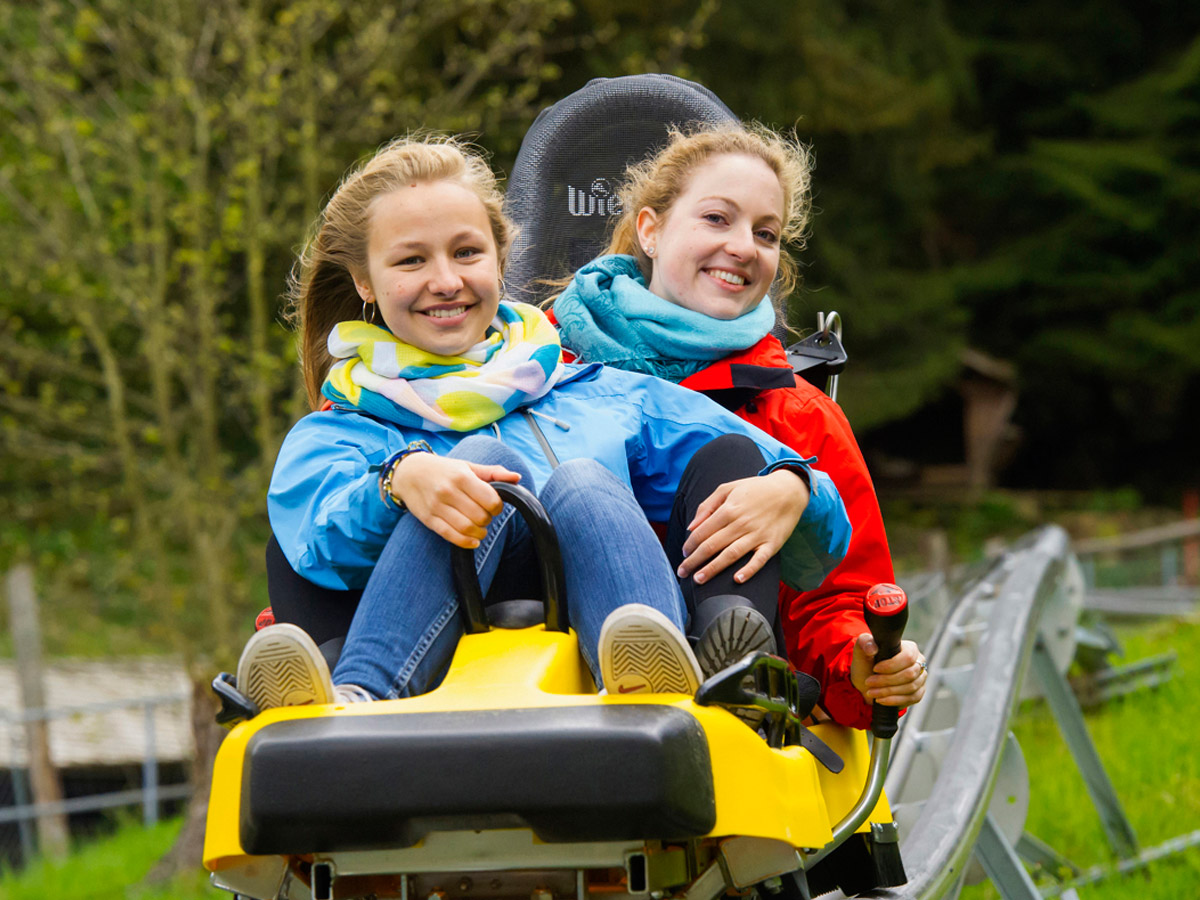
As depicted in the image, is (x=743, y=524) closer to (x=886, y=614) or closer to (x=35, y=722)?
(x=886, y=614)

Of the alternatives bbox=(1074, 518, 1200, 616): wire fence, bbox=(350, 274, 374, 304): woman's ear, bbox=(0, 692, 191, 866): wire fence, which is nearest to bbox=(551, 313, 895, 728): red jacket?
bbox=(350, 274, 374, 304): woman's ear

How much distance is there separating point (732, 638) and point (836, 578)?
0.67 meters

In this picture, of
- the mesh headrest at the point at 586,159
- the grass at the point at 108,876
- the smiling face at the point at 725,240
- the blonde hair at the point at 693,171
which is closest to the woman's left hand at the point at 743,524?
the smiling face at the point at 725,240

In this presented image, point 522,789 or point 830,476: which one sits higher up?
point 830,476

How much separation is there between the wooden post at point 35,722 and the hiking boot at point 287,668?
603cm

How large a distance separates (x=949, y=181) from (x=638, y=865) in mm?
20437

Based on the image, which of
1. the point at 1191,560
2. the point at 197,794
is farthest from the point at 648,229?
the point at 1191,560

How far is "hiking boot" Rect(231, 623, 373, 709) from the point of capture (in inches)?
61.6

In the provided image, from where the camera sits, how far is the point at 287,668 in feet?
5.15

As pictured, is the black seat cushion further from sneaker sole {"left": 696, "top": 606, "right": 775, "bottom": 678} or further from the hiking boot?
sneaker sole {"left": 696, "top": 606, "right": 775, "bottom": 678}

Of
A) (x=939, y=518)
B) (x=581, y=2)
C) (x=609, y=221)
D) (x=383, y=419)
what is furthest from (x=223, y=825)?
(x=939, y=518)

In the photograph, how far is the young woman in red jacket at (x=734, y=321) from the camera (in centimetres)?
235

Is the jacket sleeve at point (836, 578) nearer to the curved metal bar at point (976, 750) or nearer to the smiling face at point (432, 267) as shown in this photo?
the curved metal bar at point (976, 750)

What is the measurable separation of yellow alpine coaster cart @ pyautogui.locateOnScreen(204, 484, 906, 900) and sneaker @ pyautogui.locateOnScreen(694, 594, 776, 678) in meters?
0.04
